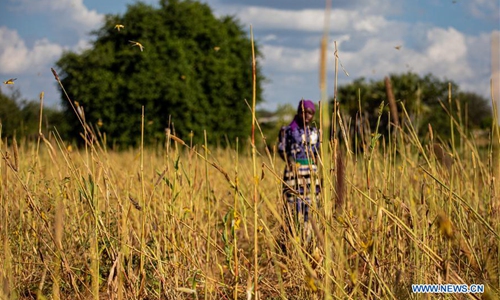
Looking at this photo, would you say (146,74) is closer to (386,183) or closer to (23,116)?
(23,116)

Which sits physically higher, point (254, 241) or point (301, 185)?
point (254, 241)

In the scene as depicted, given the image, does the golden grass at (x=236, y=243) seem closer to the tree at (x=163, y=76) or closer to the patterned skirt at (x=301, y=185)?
the patterned skirt at (x=301, y=185)

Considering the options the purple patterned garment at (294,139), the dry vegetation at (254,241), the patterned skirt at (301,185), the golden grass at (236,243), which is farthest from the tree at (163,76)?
Answer: the golden grass at (236,243)

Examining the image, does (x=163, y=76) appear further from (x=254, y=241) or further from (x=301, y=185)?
(x=254, y=241)

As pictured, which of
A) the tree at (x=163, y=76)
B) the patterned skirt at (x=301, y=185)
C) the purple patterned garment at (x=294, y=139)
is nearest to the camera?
the patterned skirt at (x=301, y=185)

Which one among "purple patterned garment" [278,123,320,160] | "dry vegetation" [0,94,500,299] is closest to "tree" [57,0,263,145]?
"purple patterned garment" [278,123,320,160]

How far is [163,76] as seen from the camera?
16.2 m

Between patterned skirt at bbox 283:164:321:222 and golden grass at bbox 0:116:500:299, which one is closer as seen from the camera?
golden grass at bbox 0:116:500:299

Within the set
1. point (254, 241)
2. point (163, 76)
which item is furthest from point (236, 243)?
point (163, 76)

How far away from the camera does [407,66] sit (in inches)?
179

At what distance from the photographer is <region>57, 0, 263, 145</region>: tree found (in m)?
16.4

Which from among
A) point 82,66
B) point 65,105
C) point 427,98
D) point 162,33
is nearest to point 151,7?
point 162,33

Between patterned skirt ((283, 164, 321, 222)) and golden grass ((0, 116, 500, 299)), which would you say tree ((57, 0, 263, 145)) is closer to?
patterned skirt ((283, 164, 321, 222))

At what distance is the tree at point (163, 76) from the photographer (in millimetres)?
16391
